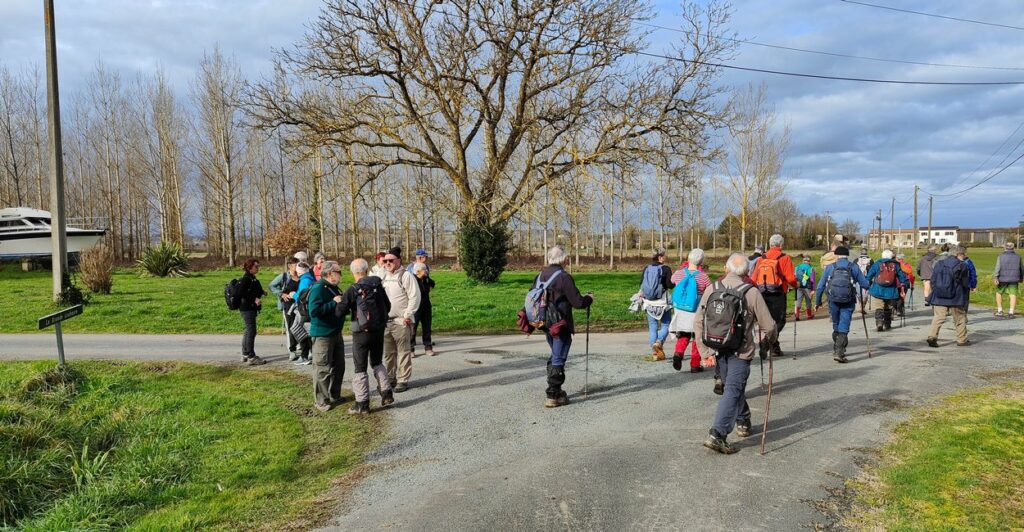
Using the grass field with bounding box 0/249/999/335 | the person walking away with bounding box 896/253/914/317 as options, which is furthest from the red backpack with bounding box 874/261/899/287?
the grass field with bounding box 0/249/999/335

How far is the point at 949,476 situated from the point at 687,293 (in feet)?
13.2

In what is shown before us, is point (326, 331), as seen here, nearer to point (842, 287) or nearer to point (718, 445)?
point (718, 445)

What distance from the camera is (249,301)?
9.67m

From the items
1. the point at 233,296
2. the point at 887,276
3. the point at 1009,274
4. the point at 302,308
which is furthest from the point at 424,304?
the point at 1009,274

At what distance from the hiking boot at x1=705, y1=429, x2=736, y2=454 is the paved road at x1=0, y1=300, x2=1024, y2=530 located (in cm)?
8

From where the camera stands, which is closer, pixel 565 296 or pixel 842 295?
pixel 565 296

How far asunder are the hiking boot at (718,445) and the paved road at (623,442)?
0.26 ft

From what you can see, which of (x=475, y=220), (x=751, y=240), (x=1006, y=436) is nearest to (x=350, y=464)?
(x=1006, y=436)

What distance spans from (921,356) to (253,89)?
20.6 meters

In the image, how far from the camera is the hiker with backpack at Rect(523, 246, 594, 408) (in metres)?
6.58

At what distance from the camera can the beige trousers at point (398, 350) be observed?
773cm

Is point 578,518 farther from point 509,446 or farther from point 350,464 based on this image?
point 350,464

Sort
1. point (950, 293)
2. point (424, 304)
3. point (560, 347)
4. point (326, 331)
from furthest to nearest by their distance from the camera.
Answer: point (424, 304)
point (950, 293)
point (326, 331)
point (560, 347)

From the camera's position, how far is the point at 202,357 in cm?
1045
